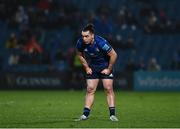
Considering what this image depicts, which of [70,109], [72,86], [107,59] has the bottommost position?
[72,86]

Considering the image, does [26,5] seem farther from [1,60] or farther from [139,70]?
[139,70]

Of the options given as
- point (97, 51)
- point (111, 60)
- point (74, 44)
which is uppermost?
point (97, 51)

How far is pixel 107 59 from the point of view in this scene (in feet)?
45.8

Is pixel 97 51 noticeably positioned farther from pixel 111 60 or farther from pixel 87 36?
pixel 87 36

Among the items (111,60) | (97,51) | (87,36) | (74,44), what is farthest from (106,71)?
(74,44)

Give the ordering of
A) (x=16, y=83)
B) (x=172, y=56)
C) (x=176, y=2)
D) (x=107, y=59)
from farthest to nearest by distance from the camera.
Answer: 1. (x=176, y=2)
2. (x=172, y=56)
3. (x=16, y=83)
4. (x=107, y=59)

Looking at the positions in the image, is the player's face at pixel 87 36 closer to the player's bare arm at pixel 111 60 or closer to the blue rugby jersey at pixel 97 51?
the blue rugby jersey at pixel 97 51

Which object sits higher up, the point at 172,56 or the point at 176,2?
the point at 176,2

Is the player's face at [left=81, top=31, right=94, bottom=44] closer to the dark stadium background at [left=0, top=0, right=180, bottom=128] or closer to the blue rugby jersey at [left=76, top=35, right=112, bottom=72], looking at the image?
the blue rugby jersey at [left=76, top=35, right=112, bottom=72]

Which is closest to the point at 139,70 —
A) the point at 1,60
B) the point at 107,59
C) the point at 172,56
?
the point at 172,56

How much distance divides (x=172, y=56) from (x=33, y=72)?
7.75 metres

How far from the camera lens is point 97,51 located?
1371 cm

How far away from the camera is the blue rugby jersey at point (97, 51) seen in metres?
13.6

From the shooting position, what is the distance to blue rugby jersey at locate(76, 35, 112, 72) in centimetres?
1363
